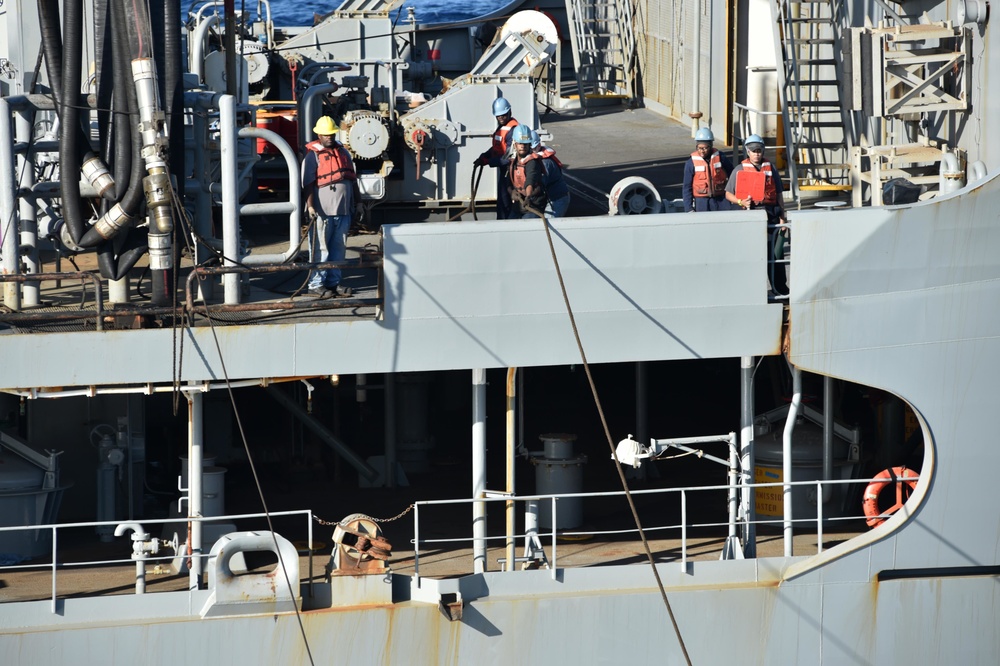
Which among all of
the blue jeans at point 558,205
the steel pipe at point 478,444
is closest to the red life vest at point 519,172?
the blue jeans at point 558,205

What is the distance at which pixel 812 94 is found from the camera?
48.0ft

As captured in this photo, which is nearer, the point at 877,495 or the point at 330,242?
the point at 877,495

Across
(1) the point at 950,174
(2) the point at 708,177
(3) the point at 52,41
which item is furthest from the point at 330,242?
(1) the point at 950,174

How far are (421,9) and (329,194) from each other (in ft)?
193

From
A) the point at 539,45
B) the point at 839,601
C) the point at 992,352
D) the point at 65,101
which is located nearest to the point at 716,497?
the point at 839,601

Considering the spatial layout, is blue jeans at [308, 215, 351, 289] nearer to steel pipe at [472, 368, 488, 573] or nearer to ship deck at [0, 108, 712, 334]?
ship deck at [0, 108, 712, 334]

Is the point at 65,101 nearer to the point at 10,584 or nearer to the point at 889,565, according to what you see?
the point at 10,584

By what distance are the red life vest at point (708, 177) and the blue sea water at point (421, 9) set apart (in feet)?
177

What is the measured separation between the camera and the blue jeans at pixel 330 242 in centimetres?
995

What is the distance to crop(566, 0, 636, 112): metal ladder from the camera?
2203 centimetres

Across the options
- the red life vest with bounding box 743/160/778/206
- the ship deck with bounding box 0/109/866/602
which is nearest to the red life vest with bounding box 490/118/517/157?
the ship deck with bounding box 0/109/866/602

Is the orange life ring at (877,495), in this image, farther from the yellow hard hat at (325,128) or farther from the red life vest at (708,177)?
the yellow hard hat at (325,128)

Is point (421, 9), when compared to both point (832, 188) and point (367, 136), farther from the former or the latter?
point (832, 188)

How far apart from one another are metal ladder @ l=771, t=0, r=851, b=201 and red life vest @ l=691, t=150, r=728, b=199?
1743mm
